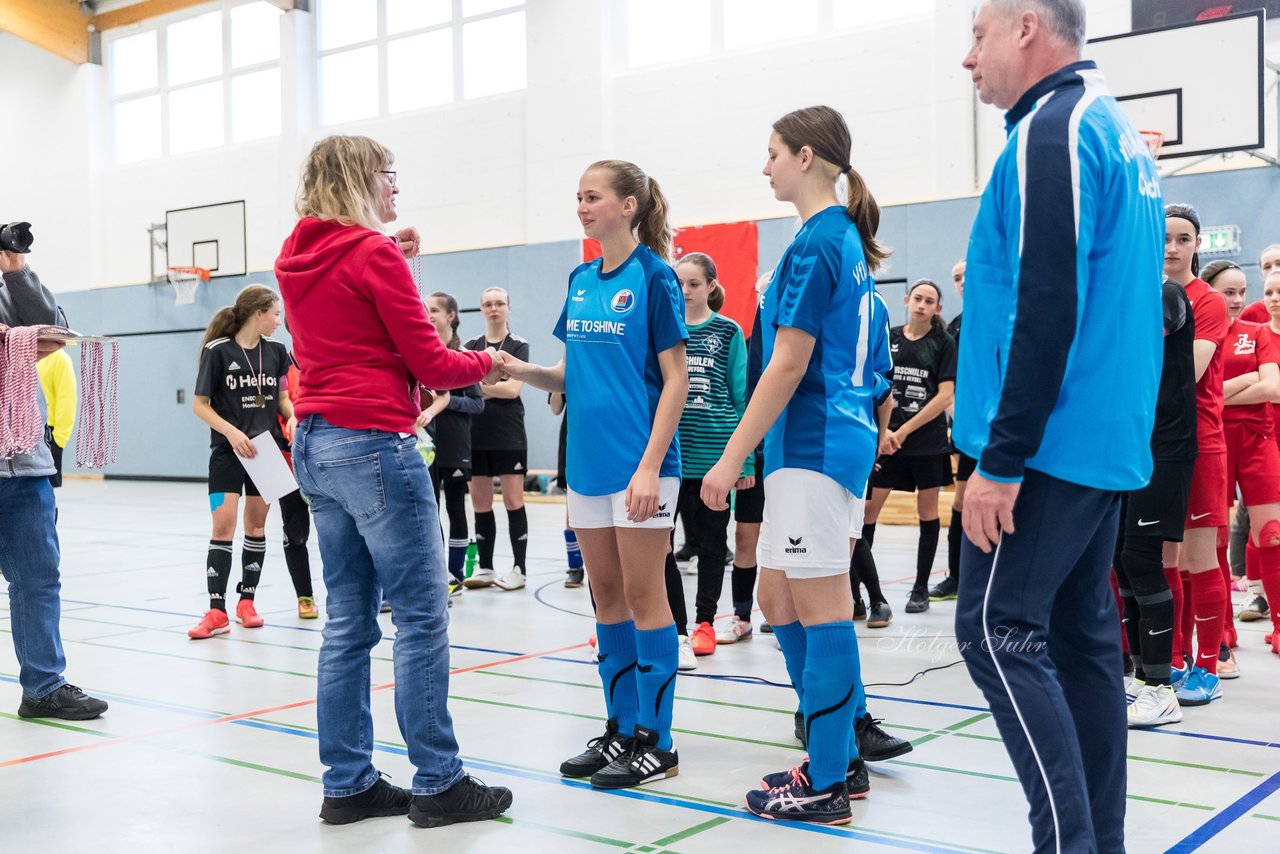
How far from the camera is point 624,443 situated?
10.0ft

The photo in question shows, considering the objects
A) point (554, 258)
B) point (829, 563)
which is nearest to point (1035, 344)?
point (829, 563)

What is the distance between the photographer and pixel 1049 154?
73.7 inches

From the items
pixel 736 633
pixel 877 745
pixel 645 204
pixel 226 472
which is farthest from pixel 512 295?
pixel 877 745

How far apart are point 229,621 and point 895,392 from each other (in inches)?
145

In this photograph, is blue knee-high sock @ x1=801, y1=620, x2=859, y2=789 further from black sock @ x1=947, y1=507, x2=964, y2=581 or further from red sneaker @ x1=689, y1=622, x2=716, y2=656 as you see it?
black sock @ x1=947, y1=507, x2=964, y2=581

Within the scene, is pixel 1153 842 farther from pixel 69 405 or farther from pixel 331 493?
pixel 69 405

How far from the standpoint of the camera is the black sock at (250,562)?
564 centimetres

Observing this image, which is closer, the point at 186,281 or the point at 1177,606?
the point at 1177,606

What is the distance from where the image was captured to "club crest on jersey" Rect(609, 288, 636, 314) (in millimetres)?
3041

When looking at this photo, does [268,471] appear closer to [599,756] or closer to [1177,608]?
[599,756]

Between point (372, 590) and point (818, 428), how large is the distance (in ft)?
3.82

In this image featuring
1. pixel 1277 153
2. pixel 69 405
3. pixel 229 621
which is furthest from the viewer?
pixel 1277 153

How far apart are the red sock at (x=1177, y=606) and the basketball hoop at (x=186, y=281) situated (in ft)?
51.9

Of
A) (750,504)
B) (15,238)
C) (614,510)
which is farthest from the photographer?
(750,504)
